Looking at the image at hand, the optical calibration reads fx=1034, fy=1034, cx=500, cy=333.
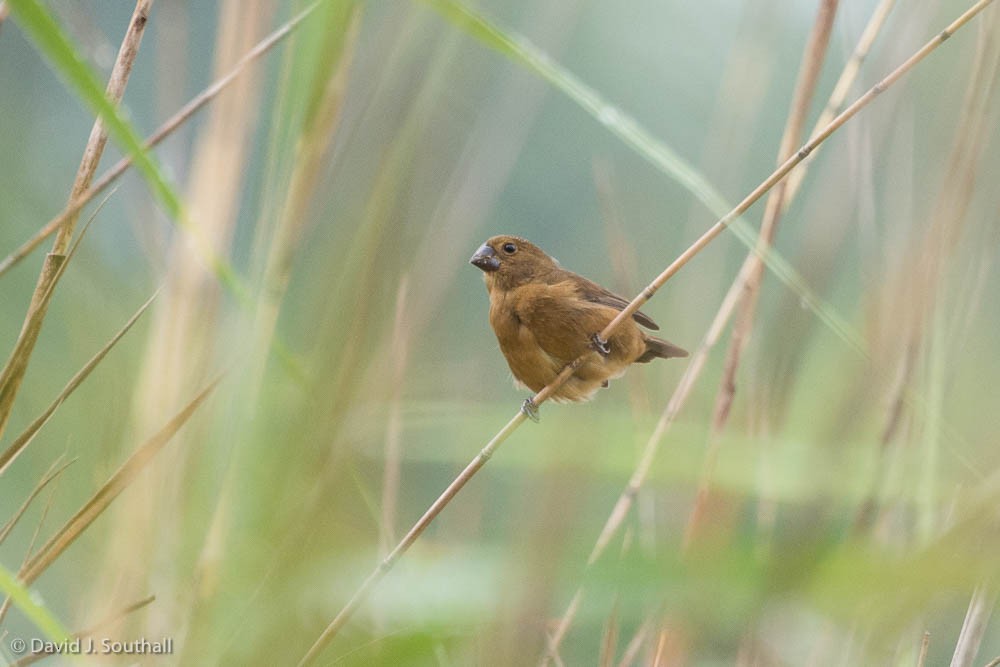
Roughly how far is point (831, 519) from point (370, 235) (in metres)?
0.47

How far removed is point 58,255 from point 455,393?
0.49 metres

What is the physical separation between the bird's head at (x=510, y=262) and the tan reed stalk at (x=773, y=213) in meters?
1.41

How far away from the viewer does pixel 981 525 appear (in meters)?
0.52

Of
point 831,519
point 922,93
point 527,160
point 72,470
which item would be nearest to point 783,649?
point 831,519

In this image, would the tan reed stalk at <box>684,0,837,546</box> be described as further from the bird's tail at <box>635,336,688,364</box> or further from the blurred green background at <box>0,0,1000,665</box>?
the bird's tail at <box>635,336,688,364</box>

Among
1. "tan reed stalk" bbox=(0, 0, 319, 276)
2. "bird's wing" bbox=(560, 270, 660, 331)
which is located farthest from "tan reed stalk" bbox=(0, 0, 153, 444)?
"bird's wing" bbox=(560, 270, 660, 331)

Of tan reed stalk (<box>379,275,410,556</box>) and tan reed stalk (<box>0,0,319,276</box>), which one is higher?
tan reed stalk (<box>0,0,319,276</box>)

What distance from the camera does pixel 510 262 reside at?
3121 mm

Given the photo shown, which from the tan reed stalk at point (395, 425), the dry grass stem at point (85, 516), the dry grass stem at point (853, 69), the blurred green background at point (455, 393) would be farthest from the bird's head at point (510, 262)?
the dry grass stem at point (85, 516)

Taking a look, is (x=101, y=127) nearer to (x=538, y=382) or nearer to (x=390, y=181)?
(x=390, y=181)

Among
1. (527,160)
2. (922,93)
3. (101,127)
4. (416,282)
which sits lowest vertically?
(416,282)

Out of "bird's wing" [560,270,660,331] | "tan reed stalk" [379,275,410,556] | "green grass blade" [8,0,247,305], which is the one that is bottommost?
"tan reed stalk" [379,275,410,556]

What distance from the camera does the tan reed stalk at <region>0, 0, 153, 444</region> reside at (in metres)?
1.02

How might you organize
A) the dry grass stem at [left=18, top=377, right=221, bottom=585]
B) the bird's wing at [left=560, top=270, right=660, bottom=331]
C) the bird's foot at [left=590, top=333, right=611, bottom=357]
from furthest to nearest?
the bird's wing at [left=560, top=270, right=660, bottom=331] → the bird's foot at [left=590, top=333, right=611, bottom=357] → the dry grass stem at [left=18, top=377, right=221, bottom=585]
